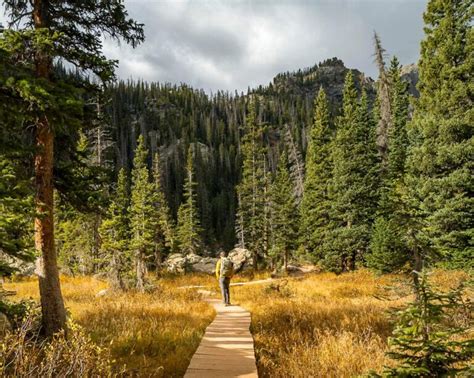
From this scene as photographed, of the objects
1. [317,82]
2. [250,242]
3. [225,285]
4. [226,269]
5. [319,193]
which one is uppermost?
[317,82]

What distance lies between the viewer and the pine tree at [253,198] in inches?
1438

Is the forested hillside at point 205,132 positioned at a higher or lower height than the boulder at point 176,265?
higher

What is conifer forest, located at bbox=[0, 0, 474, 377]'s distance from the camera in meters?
5.20

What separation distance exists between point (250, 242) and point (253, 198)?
500 cm

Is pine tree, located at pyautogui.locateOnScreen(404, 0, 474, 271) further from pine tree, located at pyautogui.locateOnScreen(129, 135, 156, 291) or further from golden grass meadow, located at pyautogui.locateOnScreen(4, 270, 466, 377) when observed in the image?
pine tree, located at pyautogui.locateOnScreen(129, 135, 156, 291)

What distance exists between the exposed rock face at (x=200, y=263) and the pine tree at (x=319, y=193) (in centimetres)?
682

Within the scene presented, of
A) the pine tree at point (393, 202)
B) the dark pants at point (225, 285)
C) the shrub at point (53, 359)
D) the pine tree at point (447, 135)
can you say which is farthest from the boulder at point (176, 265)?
the shrub at point (53, 359)

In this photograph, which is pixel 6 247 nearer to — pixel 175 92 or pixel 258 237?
pixel 258 237

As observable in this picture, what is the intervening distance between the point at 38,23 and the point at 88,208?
14.0 feet

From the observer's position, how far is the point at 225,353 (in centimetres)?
668

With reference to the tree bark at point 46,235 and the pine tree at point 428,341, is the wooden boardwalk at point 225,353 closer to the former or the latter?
the pine tree at point 428,341

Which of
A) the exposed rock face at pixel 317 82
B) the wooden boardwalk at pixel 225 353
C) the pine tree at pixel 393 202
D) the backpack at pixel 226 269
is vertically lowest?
the wooden boardwalk at pixel 225 353

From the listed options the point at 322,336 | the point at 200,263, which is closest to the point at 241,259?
the point at 200,263

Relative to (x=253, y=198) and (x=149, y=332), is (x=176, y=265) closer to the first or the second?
(x=253, y=198)
